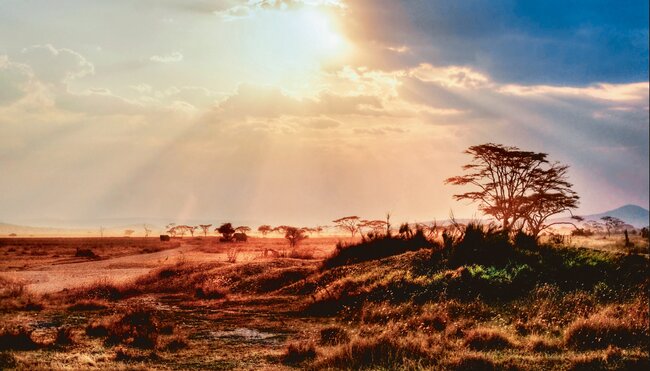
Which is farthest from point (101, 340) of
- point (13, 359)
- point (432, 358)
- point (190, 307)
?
point (432, 358)

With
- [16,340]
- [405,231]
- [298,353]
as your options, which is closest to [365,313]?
[298,353]

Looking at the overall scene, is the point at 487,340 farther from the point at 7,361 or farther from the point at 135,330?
the point at 7,361

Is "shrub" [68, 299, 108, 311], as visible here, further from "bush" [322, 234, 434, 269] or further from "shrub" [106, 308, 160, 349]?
"bush" [322, 234, 434, 269]

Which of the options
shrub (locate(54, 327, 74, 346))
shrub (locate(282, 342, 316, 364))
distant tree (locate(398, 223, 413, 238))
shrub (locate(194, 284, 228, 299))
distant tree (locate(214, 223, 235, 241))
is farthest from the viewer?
distant tree (locate(214, 223, 235, 241))

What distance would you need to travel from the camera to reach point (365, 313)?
16.5 meters

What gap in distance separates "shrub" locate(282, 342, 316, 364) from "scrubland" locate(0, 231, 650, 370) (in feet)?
0.11

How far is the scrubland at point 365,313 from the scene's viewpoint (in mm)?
11523

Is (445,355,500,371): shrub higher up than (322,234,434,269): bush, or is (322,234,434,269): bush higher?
(322,234,434,269): bush

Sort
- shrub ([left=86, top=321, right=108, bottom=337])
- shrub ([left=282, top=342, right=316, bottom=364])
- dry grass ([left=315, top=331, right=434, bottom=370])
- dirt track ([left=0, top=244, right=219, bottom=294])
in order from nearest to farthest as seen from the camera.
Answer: dry grass ([left=315, top=331, right=434, bottom=370]) < shrub ([left=282, top=342, right=316, bottom=364]) < shrub ([left=86, top=321, right=108, bottom=337]) < dirt track ([left=0, top=244, right=219, bottom=294])

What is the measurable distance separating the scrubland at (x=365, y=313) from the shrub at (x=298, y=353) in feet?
0.11

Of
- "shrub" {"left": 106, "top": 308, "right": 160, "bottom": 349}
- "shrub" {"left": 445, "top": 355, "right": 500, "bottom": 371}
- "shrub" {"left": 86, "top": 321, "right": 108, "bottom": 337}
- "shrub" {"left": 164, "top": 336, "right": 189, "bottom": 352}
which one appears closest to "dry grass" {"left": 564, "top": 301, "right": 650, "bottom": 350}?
"shrub" {"left": 445, "top": 355, "right": 500, "bottom": 371}

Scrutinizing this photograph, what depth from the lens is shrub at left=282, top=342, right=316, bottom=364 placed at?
11.7 m

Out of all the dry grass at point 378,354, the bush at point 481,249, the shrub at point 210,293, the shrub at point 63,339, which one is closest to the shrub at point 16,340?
the shrub at point 63,339

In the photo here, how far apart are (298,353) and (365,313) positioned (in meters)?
5.00
